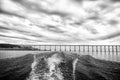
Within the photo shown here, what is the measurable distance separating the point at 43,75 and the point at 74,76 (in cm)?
118

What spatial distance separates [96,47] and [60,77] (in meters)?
61.7

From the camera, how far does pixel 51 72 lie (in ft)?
12.7

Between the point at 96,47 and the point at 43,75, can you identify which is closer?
the point at 43,75

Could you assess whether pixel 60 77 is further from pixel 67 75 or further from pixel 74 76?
pixel 74 76

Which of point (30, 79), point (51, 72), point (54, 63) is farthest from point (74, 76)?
point (30, 79)

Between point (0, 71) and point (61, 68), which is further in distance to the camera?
point (0, 71)

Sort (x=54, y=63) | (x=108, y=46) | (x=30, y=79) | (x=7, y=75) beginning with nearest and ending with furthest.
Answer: (x=30, y=79)
(x=7, y=75)
(x=54, y=63)
(x=108, y=46)

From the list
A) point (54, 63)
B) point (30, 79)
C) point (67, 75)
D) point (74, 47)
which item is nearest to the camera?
point (30, 79)

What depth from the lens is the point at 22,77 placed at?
385 cm

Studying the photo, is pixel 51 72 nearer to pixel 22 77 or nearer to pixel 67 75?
pixel 67 75

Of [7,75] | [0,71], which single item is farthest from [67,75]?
[0,71]

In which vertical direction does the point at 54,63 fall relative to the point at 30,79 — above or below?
above

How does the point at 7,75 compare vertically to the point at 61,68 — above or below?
below

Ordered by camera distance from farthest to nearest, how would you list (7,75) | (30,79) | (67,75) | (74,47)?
(74,47) < (7,75) < (67,75) < (30,79)
